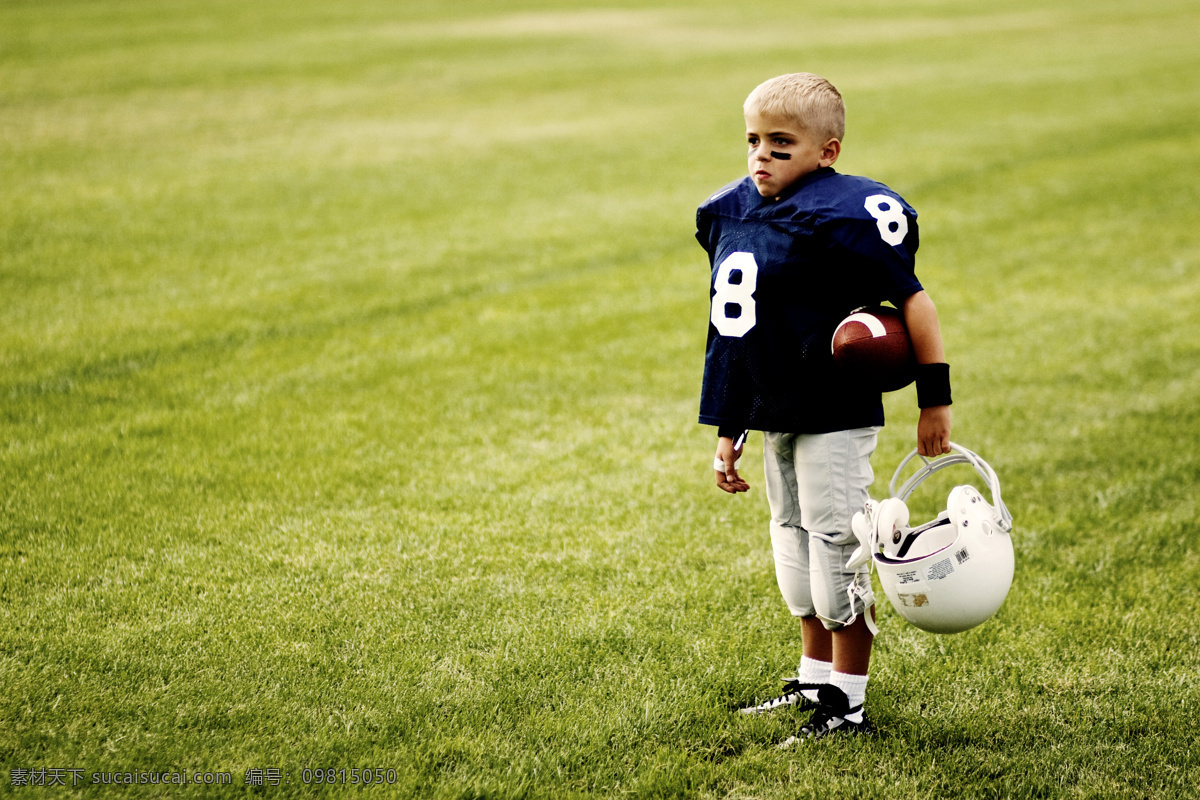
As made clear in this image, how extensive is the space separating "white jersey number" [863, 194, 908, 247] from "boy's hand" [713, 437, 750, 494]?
734 millimetres

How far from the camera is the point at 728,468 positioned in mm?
3096

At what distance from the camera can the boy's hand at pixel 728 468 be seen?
306 centimetres

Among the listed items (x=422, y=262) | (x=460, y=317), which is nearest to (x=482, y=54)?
(x=422, y=262)

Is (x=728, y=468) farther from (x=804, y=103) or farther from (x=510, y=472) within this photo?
(x=510, y=472)

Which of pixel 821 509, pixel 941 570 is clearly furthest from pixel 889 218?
pixel 941 570

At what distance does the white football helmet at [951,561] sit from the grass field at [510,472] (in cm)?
53

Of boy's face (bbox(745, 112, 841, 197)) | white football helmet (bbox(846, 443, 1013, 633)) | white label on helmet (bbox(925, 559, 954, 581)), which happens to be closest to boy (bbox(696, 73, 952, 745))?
boy's face (bbox(745, 112, 841, 197))

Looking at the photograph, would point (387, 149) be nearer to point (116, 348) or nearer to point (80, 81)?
point (80, 81)

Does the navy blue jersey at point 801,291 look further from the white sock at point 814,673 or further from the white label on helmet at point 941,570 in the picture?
the white sock at point 814,673

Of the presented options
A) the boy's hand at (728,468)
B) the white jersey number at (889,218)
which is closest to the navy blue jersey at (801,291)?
the white jersey number at (889,218)

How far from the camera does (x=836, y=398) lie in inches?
112

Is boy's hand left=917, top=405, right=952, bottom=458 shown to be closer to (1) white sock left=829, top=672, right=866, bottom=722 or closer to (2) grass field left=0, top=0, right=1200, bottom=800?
(1) white sock left=829, top=672, right=866, bottom=722

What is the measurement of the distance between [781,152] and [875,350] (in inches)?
23.3

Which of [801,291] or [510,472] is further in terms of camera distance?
[510,472]
